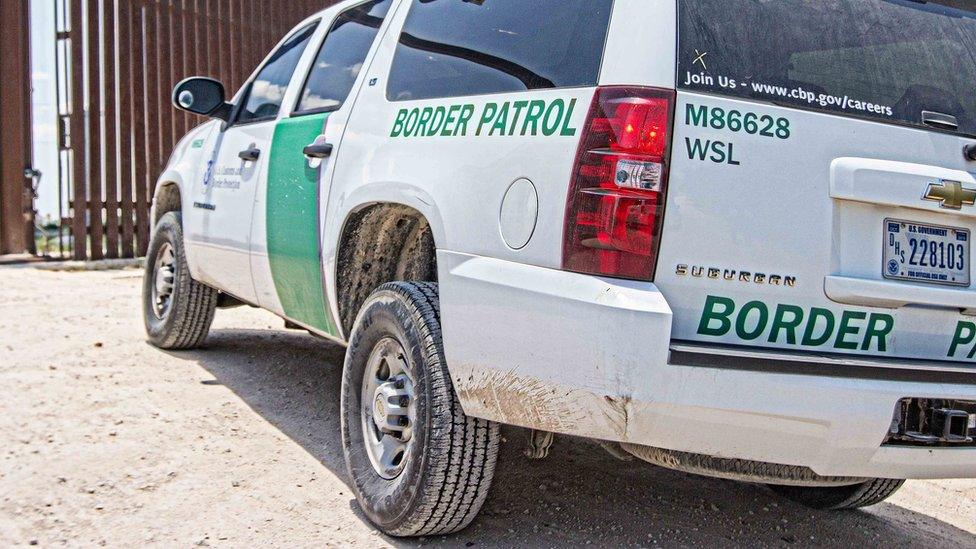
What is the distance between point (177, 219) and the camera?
5.50 metres

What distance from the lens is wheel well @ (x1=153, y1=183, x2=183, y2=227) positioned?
573 centimetres

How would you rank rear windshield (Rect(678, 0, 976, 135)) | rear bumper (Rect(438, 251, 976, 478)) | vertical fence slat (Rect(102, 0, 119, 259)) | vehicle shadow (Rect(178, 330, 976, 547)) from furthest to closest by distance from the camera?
1. vertical fence slat (Rect(102, 0, 119, 259))
2. vehicle shadow (Rect(178, 330, 976, 547))
3. rear windshield (Rect(678, 0, 976, 135))
4. rear bumper (Rect(438, 251, 976, 478))

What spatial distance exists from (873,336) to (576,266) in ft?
2.62

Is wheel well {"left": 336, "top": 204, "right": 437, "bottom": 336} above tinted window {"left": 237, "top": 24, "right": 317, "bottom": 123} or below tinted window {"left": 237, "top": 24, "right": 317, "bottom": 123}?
below

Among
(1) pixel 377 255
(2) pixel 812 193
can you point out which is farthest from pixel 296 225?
(2) pixel 812 193

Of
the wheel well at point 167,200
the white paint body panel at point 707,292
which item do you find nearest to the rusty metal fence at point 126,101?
the wheel well at point 167,200

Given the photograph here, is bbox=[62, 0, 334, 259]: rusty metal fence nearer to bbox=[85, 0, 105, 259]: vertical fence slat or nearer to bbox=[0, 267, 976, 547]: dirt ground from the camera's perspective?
bbox=[85, 0, 105, 259]: vertical fence slat

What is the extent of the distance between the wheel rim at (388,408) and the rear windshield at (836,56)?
129 cm

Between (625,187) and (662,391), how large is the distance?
0.50 meters

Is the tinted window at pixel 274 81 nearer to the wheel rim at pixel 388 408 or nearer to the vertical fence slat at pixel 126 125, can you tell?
the wheel rim at pixel 388 408

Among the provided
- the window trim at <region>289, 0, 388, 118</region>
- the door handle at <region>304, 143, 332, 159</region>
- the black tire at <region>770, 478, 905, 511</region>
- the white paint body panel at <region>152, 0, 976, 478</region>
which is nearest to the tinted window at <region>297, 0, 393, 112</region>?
the window trim at <region>289, 0, 388, 118</region>

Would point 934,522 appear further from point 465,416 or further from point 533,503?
point 465,416

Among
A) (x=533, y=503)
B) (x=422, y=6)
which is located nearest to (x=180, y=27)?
(x=422, y=6)

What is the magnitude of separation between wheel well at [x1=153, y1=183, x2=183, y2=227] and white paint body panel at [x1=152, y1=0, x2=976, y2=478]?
11.5 ft
